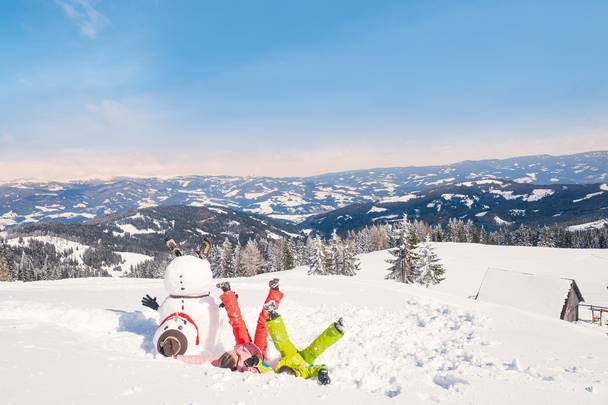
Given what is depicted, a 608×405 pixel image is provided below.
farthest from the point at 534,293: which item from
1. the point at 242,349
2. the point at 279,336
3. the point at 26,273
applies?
the point at 26,273

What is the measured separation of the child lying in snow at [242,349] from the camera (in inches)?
237

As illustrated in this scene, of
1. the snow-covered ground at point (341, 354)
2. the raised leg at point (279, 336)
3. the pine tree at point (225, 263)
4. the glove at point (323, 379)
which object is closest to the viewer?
the snow-covered ground at point (341, 354)

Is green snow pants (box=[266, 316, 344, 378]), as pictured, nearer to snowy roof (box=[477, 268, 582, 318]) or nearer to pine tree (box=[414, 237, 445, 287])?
snowy roof (box=[477, 268, 582, 318])

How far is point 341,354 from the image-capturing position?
311 inches

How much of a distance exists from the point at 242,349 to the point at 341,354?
2.41 m

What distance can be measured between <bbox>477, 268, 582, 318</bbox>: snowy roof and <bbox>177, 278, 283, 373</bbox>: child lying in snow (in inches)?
988

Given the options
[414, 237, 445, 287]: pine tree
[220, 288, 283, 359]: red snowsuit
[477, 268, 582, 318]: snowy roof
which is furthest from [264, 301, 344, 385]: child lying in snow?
[414, 237, 445, 287]: pine tree

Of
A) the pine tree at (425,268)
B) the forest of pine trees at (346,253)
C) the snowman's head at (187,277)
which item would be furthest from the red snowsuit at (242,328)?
the pine tree at (425,268)

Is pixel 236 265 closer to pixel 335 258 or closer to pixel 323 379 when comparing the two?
pixel 335 258

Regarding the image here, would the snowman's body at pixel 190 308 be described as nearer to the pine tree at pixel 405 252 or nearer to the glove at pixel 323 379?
the glove at pixel 323 379

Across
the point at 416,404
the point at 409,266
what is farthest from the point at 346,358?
the point at 409,266

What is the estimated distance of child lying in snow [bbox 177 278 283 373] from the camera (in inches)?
237

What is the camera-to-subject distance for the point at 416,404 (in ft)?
14.6

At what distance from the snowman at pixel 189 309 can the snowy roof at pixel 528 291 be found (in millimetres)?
25579
